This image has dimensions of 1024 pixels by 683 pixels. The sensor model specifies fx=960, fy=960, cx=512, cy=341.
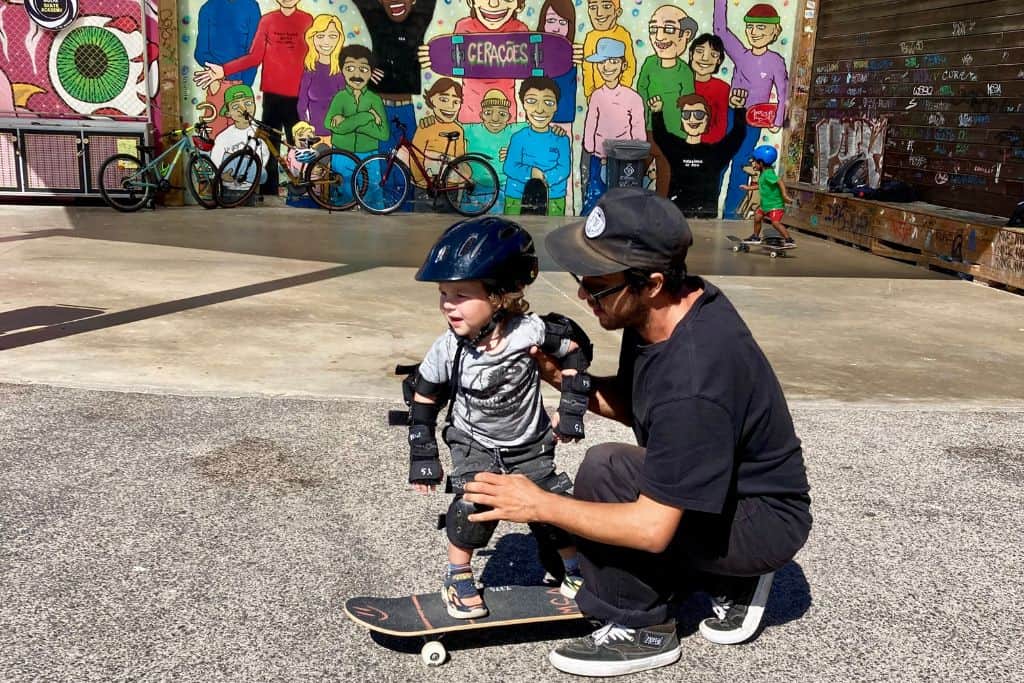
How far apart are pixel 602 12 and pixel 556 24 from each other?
0.72 m

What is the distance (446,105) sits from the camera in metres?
14.5

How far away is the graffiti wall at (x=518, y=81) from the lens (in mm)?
14094

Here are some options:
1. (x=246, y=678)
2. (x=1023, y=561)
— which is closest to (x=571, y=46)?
(x=1023, y=561)

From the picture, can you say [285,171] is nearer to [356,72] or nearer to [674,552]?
[356,72]

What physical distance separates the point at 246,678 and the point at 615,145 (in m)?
12.0

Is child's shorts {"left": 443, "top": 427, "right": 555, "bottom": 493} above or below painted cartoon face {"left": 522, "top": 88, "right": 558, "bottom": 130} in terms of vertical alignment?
below

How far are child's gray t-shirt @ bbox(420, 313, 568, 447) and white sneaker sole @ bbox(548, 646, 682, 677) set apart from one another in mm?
680

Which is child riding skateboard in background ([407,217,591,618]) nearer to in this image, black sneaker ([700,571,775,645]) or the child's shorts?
the child's shorts

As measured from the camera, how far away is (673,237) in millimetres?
2580

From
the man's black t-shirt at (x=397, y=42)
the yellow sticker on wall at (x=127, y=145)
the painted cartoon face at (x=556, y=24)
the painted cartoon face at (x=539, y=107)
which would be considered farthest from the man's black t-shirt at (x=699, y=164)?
the yellow sticker on wall at (x=127, y=145)

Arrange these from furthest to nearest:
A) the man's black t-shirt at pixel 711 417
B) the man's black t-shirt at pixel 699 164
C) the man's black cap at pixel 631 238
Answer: the man's black t-shirt at pixel 699 164 < the man's black cap at pixel 631 238 < the man's black t-shirt at pixel 711 417

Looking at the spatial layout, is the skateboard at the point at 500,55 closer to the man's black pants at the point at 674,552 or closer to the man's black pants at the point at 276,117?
the man's black pants at the point at 276,117

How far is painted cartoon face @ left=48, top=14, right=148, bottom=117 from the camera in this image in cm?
1358

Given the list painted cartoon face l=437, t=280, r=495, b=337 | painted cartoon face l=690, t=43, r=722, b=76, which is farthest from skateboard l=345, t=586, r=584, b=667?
painted cartoon face l=690, t=43, r=722, b=76
